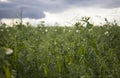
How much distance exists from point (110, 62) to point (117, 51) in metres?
0.89

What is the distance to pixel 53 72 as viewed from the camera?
331cm

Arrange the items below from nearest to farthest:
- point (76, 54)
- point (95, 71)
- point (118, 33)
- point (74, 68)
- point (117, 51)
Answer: point (74, 68)
point (95, 71)
point (76, 54)
point (117, 51)
point (118, 33)

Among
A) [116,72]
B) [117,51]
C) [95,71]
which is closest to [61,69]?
[95,71]

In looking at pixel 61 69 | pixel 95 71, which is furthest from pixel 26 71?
pixel 95 71

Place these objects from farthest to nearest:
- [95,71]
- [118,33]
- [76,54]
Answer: [118,33] < [76,54] < [95,71]

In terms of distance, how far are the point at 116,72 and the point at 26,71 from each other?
1156mm

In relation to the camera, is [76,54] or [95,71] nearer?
[95,71]

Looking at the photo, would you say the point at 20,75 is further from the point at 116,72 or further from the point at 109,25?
the point at 109,25

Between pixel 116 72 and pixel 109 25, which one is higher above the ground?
pixel 109 25

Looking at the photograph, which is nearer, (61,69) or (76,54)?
(61,69)

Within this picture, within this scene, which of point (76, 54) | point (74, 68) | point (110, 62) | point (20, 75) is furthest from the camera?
point (76, 54)

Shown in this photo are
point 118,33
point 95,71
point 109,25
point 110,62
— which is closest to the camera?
point 95,71

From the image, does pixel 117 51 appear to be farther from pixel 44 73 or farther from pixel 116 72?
pixel 44 73

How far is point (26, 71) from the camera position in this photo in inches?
119
